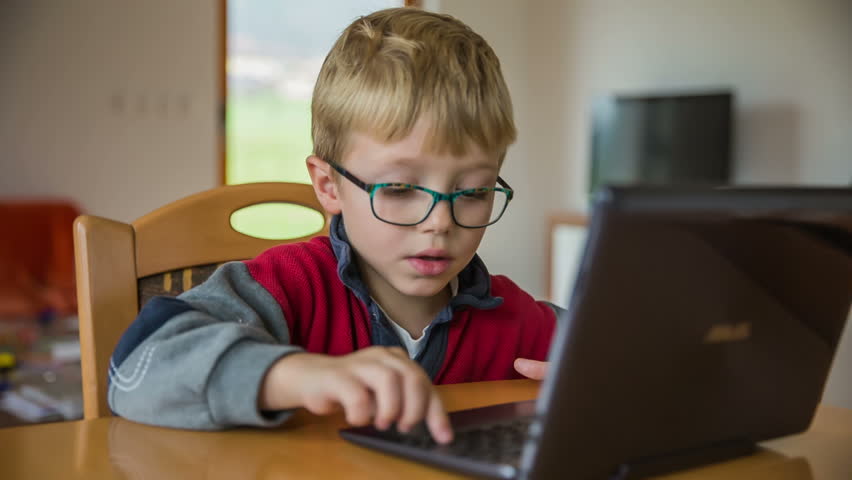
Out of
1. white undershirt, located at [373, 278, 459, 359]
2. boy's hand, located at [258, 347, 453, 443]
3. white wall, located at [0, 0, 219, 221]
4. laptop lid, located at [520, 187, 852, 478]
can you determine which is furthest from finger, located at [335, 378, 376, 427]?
Answer: white wall, located at [0, 0, 219, 221]

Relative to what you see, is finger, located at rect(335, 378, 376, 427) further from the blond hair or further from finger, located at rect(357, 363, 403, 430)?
the blond hair

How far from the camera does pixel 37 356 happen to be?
128 inches

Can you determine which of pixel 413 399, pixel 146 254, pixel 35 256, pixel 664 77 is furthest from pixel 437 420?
pixel 664 77

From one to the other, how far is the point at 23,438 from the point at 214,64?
4274 mm

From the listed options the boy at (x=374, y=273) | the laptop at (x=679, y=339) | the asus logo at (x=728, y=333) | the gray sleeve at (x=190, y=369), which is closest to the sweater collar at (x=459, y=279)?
the boy at (x=374, y=273)

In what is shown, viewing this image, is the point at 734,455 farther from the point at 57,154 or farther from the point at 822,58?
the point at 57,154

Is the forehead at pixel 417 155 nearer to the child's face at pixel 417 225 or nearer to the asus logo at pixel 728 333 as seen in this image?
the child's face at pixel 417 225

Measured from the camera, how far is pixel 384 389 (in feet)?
1.75

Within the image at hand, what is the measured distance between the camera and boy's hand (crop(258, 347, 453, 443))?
1.75ft

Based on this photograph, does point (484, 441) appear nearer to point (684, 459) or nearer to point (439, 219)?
point (684, 459)

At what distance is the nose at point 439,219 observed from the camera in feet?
2.77

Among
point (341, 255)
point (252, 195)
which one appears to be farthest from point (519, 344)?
point (252, 195)

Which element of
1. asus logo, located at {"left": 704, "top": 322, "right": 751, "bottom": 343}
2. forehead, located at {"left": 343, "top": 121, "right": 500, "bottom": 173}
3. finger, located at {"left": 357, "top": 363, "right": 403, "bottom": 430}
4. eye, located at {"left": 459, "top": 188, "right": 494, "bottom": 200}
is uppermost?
forehead, located at {"left": 343, "top": 121, "right": 500, "bottom": 173}

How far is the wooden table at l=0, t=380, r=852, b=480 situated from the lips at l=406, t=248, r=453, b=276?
0.77 feet
